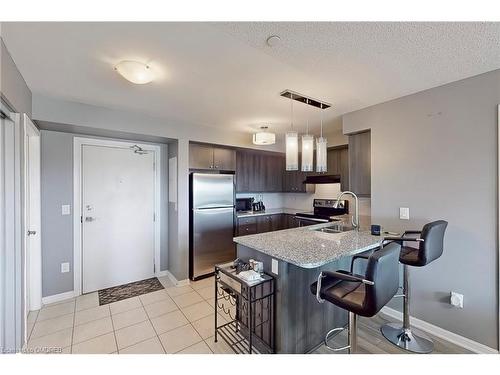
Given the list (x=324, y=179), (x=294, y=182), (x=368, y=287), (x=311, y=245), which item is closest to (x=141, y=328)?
(x=311, y=245)

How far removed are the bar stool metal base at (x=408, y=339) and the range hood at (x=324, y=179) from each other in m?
2.29

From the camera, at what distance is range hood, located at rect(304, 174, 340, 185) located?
3.90 m

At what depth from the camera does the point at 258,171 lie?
4492 mm

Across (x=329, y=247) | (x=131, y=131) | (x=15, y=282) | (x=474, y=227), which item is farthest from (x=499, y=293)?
(x=131, y=131)

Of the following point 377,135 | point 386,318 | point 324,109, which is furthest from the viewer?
point 324,109

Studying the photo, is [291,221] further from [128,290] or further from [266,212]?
[128,290]

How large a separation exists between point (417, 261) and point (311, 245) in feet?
2.79

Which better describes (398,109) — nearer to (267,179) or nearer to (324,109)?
(324,109)

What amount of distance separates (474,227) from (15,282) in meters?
3.80

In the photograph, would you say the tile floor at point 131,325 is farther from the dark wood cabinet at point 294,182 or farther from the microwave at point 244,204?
the dark wood cabinet at point 294,182

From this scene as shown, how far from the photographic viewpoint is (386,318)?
2406 mm

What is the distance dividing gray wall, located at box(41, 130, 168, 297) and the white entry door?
16cm

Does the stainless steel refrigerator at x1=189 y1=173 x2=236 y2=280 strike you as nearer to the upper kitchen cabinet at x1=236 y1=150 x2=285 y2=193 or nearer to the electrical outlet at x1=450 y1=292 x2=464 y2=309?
the upper kitchen cabinet at x1=236 y1=150 x2=285 y2=193

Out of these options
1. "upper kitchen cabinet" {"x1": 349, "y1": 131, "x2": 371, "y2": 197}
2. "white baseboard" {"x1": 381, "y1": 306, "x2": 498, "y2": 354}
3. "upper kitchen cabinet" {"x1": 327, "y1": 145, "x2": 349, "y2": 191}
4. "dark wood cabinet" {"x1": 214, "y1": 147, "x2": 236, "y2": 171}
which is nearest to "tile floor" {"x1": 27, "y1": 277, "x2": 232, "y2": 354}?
"white baseboard" {"x1": 381, "y1": 306, "x2": 498, "y2": 354}
